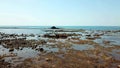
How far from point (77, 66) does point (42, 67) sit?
3.52 metres

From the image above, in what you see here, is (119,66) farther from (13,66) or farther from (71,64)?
(13,66)

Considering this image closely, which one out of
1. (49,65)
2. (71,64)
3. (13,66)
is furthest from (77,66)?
(13,66)

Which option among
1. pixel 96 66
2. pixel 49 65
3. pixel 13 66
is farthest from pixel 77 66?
pixel 13 66

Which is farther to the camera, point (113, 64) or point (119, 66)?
point (113, 64)

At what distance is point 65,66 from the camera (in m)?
14.8

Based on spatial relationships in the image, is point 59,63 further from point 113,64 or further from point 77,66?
point 113,64

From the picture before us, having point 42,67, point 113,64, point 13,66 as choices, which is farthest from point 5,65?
point 113,64

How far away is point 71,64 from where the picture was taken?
1545 cm

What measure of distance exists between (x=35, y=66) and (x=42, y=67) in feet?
2.64

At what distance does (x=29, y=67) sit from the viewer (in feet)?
46.8

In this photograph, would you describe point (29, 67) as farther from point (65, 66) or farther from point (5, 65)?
point (65, 66)

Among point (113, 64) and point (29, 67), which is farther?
point (113, 64)

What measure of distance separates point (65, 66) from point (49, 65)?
1.64 metres

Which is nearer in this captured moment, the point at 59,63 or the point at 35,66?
the point at 35,66
